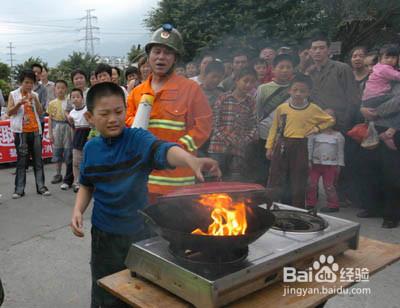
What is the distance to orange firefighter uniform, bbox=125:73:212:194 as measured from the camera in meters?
2.61

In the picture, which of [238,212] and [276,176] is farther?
[276,176]

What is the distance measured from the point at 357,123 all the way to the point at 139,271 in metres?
4.10

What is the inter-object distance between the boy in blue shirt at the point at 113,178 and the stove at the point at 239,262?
1.16 feet

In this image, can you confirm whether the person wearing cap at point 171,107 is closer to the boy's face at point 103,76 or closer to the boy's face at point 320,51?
the boy's face at point 320,51

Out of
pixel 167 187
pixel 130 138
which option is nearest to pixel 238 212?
pixel 130 138

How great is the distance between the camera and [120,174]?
2018 mm

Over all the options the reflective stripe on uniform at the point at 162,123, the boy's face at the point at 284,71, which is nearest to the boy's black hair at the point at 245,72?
the boy's face at the point at 284,71

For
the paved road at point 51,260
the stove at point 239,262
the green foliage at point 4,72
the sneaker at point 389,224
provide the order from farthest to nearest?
the green foliage at point 4,72 < the sneaker at point 389,224 < the paved road at point 51,260 < the stove at point 239,262

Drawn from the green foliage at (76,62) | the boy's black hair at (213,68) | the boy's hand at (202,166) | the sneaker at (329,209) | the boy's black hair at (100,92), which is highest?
the green foliage at (76,62)

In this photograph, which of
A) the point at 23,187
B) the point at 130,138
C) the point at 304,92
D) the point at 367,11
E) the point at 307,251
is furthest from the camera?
the point at 367,11

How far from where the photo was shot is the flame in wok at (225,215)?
1646 mm

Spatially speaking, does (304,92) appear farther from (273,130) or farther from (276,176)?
(276,176)

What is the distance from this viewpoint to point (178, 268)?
4.94ft

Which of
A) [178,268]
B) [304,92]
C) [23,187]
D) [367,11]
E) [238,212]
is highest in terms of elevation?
[367,11]
